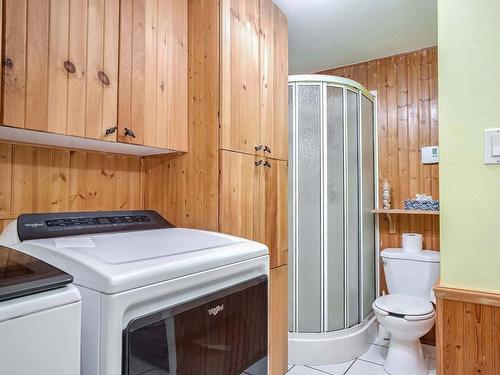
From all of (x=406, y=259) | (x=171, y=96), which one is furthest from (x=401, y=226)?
Answer: (x=171, y=96)

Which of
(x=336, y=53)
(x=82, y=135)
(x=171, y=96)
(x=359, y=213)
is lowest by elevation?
(x=359, y=213)

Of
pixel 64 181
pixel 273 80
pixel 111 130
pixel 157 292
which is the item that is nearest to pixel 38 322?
pixel 157 292

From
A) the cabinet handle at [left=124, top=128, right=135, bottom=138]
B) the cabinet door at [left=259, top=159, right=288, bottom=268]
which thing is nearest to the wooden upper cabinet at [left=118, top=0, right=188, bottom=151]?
the cabinet handle at [left=124, top=128, right=135, bottom=138]

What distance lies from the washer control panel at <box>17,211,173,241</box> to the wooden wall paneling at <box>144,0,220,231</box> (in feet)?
0.41

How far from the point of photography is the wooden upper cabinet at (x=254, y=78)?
1.58m

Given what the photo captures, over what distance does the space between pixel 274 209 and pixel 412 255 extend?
1.25 metres

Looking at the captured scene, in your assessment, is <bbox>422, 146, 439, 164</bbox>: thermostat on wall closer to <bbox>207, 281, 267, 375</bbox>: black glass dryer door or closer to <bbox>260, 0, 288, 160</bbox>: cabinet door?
<bbox>260, 0, 288, 160</bbox>: cabinet door

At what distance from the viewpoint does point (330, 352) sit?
2289 mm

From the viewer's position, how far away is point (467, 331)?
3.97ft

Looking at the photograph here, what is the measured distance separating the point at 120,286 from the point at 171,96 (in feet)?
3.38

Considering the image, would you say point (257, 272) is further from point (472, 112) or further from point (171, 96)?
point (472, 112)

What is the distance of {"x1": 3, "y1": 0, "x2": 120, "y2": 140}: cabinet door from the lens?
1.04 metres

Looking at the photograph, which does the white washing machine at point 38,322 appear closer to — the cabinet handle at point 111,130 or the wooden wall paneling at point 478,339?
the cabinet handle at point 111,130

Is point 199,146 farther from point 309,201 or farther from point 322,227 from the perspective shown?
point 322,227
